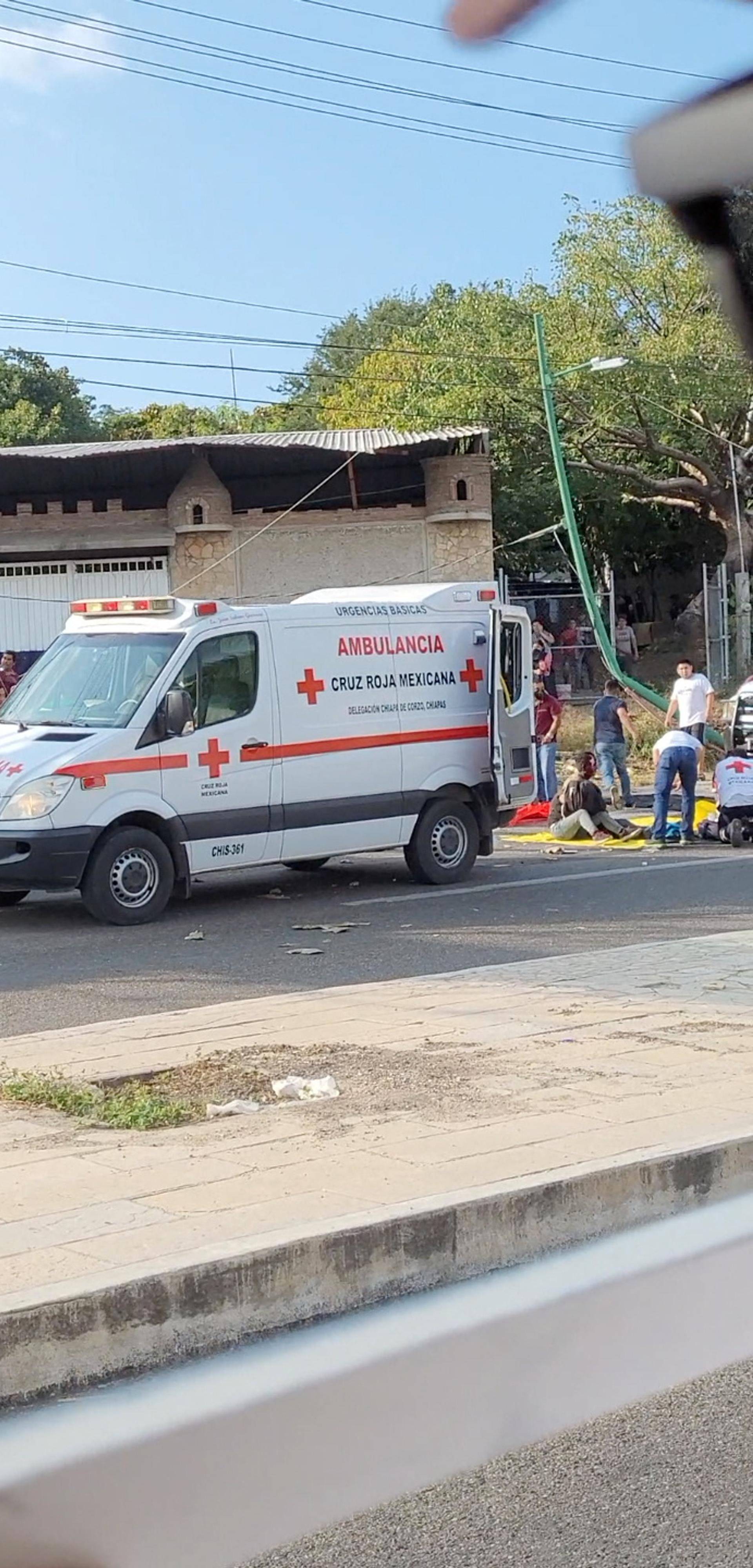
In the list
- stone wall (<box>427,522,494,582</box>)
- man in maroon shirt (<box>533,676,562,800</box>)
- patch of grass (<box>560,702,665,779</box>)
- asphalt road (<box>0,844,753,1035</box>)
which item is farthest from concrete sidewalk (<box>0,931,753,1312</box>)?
stone wall (<box>427,522,494,582</box>)

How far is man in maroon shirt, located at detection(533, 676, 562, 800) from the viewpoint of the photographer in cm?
1947

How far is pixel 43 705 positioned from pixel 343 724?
7.58ft

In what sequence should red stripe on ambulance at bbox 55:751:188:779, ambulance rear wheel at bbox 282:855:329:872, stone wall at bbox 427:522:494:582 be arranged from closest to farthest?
Result: 1. red stripe on ambulance at bbox 55:751:188:779
2. ambulance rear wheel at bbox 282:855:329:872
3. stone wall at bbox 427:522:494:582

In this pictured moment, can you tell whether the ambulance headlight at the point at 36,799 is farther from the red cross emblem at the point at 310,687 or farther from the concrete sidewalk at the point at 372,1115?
the concrete sidewalk at the point at 372,1115

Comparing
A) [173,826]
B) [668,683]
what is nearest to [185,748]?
[173,826]

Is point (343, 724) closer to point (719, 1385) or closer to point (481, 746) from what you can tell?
point (481, 746)

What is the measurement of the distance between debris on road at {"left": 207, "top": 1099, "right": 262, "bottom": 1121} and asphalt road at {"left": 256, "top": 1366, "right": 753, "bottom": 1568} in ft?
8.23

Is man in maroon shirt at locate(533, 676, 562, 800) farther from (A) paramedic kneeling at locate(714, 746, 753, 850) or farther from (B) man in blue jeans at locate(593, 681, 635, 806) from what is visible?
(A) paramedic kneeling at locate(714, 746, 753, 850)

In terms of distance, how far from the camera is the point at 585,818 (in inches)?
674

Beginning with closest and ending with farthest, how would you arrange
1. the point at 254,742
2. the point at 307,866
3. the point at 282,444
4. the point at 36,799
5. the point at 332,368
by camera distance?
the point at 36,799 → the point at 254,742 → the point at 307,866 → the point at 282,444 → the point at 332,368

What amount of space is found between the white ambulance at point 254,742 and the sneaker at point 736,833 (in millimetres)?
2928

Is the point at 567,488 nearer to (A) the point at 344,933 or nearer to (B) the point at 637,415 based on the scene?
(B) the point at 637,415

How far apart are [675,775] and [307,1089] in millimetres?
11039

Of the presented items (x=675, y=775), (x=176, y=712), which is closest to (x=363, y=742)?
(x=176, y=712)
